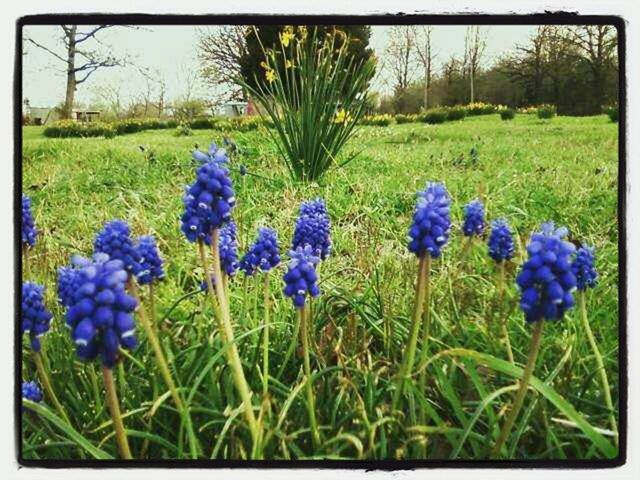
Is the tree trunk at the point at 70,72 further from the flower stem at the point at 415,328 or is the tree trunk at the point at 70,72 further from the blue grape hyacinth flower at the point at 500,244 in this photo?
the blue grape hyacinth flower at the point at 500,244

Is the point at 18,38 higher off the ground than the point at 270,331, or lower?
higher

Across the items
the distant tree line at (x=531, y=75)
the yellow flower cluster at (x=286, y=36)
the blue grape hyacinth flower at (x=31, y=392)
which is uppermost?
the yellow flower cluster at (x=286, y=36)

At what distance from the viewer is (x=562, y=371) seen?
191cm

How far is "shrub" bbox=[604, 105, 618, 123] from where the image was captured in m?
2.00

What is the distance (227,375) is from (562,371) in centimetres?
90

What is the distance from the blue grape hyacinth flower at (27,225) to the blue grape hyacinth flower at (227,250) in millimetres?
542

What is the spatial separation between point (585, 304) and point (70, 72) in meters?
1.62

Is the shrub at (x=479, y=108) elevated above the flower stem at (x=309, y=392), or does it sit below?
above

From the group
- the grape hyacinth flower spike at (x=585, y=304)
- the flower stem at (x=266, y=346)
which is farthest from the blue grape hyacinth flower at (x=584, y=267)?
the flower stem at (x=266, y=346)

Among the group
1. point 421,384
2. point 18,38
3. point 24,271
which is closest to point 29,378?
point 24,271

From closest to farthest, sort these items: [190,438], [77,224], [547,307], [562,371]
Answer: [547,307] → [190,438] → [562,371] → [77,224]

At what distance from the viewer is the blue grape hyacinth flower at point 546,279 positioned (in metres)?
1.51
